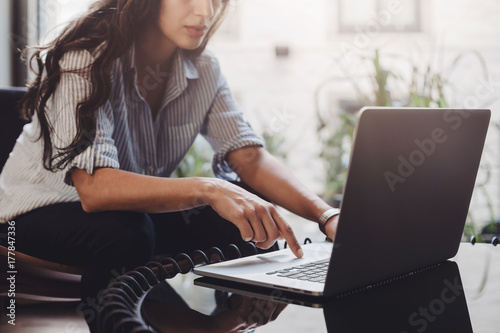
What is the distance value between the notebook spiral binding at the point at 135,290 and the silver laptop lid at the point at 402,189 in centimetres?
26

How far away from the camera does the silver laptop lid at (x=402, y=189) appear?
2.37 ft

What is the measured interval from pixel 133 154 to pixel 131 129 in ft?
0.22

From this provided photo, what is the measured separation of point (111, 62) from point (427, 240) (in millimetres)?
811

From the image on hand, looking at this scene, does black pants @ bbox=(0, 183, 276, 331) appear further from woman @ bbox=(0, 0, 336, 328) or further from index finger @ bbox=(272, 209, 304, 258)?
index finger @ bbox=(272, 209, 304, 258)

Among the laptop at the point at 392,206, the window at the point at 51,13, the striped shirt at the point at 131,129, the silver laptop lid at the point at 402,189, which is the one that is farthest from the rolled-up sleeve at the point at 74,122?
the window at the point at 51,13

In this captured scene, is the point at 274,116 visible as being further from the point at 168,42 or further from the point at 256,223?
the point at 256,223

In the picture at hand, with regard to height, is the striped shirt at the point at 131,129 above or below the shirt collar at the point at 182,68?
below

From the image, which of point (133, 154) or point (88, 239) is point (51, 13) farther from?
point (88, 239)

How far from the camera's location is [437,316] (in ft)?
2.49

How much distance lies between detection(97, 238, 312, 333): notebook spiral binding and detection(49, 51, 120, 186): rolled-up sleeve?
1.00 feet

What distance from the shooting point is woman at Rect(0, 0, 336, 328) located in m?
1.14

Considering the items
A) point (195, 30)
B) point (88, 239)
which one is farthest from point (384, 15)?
point (88, 239)

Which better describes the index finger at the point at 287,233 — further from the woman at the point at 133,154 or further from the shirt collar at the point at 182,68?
the shirt collar at the point at 182,68

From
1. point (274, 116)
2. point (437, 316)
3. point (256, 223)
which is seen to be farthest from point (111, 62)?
point (274, 116)
